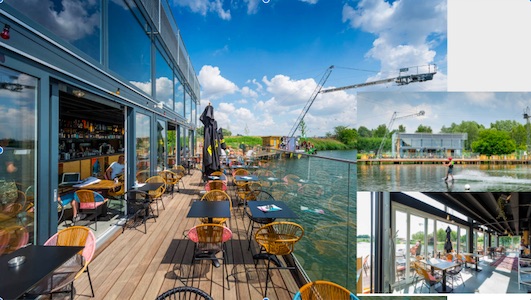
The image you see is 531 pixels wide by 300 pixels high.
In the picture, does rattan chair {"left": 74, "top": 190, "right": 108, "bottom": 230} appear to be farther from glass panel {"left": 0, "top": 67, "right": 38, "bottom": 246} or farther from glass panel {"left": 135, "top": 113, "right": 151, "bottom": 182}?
glass panel {"left": 0, "top": 67, "right": 38, "bottom": 246}

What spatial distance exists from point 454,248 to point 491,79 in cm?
543

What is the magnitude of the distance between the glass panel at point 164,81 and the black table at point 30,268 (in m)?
5.12

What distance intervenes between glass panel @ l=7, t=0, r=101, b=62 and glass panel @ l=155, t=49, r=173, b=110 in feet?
9.93

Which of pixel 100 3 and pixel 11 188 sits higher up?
pixel 100 3

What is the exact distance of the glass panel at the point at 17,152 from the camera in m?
1.88

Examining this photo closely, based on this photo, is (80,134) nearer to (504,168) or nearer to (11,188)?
(11,188)

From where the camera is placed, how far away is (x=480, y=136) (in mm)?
35531

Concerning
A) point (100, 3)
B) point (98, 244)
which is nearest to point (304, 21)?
point (100, 3)

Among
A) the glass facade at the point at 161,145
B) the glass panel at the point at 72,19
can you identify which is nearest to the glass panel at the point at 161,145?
the glass facade at the point at 161,145

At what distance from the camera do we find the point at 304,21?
6586 mm

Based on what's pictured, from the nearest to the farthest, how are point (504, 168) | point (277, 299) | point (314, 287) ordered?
point (314, 287) → point (277, 299) → point (504, 168)

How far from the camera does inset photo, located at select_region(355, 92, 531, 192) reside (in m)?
34.0

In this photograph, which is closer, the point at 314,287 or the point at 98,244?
the point at 314,287

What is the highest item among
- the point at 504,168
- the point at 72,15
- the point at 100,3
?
the point at 100,3
